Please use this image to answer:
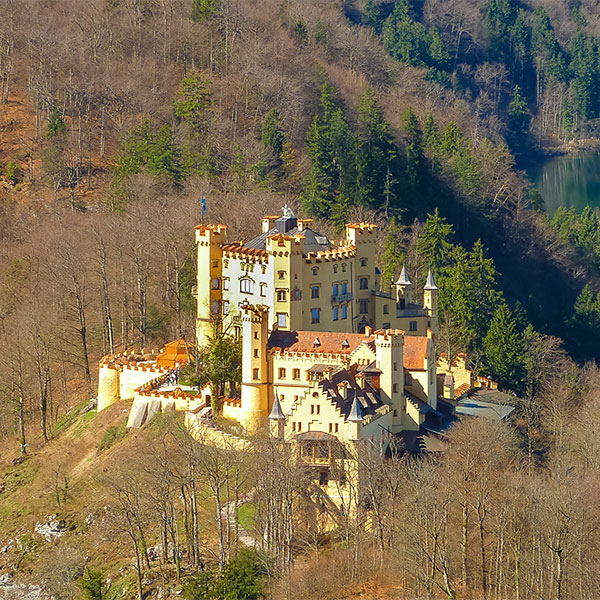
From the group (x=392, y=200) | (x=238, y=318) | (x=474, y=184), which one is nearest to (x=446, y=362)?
(x=238, y=318)

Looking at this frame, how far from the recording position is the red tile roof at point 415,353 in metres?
83.8

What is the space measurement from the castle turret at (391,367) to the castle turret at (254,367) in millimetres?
5532

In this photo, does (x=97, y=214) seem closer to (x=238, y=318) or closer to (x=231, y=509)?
(x=238, y=318)

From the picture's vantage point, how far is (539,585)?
68188 millimetres

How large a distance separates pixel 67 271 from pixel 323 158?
28245 mm

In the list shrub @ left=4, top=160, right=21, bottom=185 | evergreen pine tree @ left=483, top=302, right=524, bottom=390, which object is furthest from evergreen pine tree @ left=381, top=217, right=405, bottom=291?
shrub @ left=4, top=160, right=21, bottom=185

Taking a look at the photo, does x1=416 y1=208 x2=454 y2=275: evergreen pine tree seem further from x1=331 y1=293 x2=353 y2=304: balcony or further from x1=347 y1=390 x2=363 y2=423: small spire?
x1=347 y1=390 x2=363 y2=423: small spire

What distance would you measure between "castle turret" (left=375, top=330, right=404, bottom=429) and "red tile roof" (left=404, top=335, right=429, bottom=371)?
208cm

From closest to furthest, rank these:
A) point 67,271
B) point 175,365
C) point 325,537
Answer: point 325,537
point 175,365
point 67,271

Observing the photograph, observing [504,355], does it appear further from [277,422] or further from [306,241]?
[277,422]

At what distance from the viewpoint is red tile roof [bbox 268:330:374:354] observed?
83.6m

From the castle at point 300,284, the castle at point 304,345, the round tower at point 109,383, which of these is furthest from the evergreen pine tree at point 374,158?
the round tower at point 109,383

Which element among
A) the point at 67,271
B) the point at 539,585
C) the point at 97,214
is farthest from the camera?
the point at 97,214

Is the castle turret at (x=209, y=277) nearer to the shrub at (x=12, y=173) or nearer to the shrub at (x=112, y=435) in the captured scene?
the shrub at (x=112, y=435)
